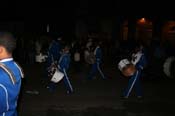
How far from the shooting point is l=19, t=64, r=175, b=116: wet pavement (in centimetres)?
1139

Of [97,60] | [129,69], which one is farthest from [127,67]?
[97,60]

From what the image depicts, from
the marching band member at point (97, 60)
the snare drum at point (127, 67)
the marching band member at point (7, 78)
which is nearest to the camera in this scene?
the marching band member at point (7, 78)

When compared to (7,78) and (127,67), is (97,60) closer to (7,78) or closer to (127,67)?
(127,67)

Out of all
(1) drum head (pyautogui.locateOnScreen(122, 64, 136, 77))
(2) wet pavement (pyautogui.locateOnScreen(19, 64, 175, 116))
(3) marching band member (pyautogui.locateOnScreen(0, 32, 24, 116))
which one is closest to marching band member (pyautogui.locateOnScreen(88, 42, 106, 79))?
(2) wet pavement (pyautogui.locateOnScreen(19, 64, 175, 116))

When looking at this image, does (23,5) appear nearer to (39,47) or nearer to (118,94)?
(39,47)

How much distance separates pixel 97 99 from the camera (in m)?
13.1

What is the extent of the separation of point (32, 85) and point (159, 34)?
12250 millimetres

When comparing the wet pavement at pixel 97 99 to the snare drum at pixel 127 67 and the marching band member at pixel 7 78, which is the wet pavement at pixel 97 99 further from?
the marching band member at pixel 7 78

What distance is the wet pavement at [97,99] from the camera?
11391 millimetres

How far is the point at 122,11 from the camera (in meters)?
27.6

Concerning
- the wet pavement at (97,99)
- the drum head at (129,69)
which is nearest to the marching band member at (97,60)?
the wet pavement at (97,99)

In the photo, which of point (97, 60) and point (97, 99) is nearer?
point (97, 99)

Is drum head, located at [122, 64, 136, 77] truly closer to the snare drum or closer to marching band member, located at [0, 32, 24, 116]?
the snare drum

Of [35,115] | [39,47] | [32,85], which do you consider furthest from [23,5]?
[35,115]
